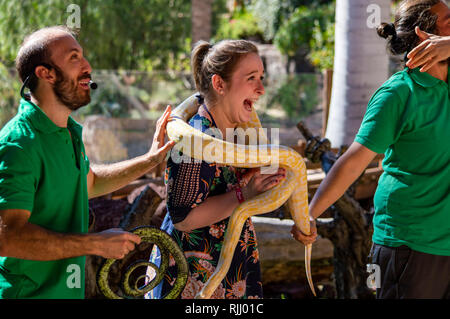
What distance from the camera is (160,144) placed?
2973 millimetres

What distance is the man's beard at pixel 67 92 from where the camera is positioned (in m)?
2.38

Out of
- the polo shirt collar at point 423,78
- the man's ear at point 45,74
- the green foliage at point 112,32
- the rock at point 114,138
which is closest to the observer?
the man's ear at point 45,74

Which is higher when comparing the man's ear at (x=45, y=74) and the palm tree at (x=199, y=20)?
the palm tree at (x=199, y=20)

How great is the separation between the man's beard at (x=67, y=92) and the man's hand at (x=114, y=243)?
0.63 m

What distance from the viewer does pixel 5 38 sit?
1556 centimetres

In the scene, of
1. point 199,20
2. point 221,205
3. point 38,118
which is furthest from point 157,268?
point 199,20

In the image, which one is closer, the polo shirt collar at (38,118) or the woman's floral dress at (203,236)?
the polo shirt collar at (38,118)

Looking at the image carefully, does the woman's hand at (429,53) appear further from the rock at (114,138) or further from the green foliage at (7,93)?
the green foliage at (7,93)

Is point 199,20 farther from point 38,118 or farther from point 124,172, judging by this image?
point 38,118

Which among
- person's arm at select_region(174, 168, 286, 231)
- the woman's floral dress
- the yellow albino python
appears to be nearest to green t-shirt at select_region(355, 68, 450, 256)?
the yellow albino python

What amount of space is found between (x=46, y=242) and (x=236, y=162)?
96cm

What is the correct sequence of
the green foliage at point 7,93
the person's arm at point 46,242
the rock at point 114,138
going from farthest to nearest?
the green foliage at point 7,93
the rock at point 114,138
the person's arm at point 46,242

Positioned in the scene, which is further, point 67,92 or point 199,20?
point 199,20

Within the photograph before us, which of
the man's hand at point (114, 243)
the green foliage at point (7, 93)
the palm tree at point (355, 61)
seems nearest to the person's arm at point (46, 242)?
the man's hand at point (114, 243)
